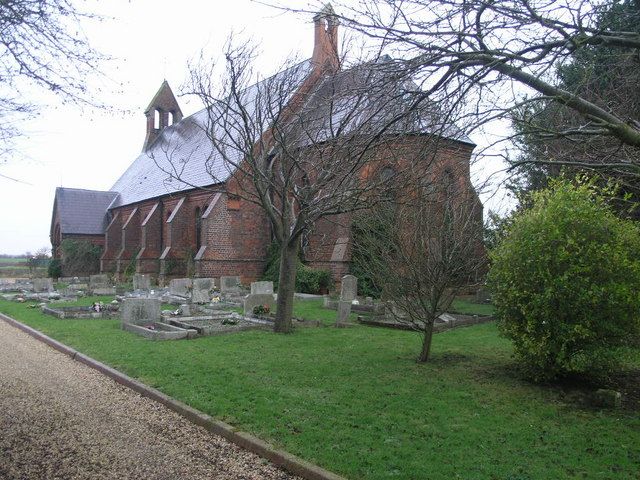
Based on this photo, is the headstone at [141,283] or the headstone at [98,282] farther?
the headstone at [141,283]

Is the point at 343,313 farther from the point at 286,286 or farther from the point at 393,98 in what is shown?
the point at 393,98

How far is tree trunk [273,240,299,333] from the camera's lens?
1270 centimetres

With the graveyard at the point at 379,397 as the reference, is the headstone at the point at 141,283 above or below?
above

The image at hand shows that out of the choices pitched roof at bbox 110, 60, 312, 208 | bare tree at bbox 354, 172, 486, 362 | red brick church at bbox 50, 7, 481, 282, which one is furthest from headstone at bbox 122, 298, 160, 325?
pitched roof at bbox 110, 60, 312, 208

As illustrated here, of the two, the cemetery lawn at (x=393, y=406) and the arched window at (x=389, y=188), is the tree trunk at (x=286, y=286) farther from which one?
the arched window at (x=389, y=188)

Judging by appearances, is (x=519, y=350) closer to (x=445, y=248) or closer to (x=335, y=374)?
(x=445, y=248)

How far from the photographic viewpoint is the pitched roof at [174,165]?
1122 inches

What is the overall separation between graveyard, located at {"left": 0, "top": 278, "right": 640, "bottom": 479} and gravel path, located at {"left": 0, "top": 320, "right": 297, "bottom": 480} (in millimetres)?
429

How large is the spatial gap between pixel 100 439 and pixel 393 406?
11.3ft

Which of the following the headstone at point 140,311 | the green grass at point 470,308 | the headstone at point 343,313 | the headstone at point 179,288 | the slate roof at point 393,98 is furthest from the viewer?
the headstone at point 179,288

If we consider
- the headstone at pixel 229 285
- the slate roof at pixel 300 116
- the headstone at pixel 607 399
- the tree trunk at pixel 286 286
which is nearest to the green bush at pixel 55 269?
the slate roof at pixel 300 116

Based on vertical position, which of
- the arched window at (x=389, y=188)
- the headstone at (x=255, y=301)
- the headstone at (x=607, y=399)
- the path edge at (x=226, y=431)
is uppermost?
the arched window at (x=389, y=188)

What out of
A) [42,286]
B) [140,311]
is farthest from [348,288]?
[42,286]

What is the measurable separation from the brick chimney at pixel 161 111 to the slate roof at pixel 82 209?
18.4ft
